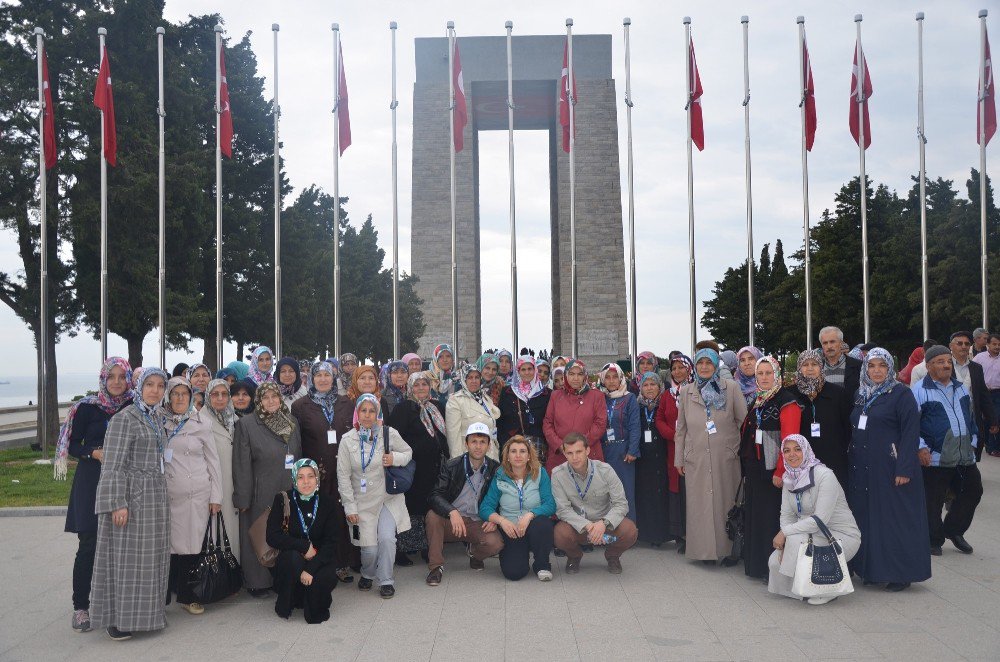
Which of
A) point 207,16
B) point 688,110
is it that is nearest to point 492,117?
point 207,16

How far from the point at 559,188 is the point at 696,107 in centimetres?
1309

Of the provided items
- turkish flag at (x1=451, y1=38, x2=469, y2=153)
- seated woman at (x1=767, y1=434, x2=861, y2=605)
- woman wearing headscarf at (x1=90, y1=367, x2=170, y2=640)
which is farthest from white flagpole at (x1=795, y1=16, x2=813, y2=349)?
woman wearing headscarf at (x1=90, y1=367, x2=170, y2=640)

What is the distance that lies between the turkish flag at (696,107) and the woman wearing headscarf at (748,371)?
863cm

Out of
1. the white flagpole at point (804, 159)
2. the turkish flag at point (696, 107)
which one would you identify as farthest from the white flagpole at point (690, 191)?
the white flagpole at point (804, 159)

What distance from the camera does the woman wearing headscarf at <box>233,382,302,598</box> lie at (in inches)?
239

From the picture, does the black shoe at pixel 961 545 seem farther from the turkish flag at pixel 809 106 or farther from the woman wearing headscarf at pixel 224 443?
the turkish flag at pixel 809 106

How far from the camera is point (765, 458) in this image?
20.2 ft

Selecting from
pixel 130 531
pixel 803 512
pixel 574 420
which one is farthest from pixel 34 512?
pixel 803 512

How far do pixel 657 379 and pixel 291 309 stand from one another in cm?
1906

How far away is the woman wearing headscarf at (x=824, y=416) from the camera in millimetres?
6199

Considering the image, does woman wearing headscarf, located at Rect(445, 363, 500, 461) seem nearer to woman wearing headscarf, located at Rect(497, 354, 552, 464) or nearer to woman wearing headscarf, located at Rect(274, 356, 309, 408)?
woman wearing headscarf, located at Rect(497, 354, 552, 464)

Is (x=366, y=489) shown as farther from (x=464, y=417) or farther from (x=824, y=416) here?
(x=824, y=416)

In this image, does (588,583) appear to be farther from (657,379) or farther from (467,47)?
(467,47)

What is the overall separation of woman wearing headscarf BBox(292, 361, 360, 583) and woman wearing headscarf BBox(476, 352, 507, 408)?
1766mm
